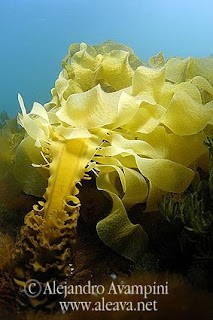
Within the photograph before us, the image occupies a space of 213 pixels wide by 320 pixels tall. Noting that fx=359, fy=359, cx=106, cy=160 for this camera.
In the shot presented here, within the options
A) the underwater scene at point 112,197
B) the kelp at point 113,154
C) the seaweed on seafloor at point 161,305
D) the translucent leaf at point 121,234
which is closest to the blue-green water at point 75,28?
the underwater scene at point 112,197

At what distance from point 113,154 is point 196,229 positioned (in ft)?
1.05

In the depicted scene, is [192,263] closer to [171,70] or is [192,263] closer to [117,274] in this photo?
[117,274]

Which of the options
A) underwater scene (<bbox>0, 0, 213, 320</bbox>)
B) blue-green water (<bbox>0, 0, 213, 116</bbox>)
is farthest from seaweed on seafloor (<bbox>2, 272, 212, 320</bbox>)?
blue-green water (<bbox>0, 0, 213, 116</bbox>)

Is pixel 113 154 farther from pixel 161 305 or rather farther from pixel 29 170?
pixel 161 305

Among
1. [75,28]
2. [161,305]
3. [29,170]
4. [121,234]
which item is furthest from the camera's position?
Result: [75,28]

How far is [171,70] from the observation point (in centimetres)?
129

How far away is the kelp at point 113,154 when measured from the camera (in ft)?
2.92

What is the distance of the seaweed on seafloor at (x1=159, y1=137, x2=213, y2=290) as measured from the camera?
77cm

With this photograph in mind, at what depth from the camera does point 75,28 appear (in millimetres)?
2760

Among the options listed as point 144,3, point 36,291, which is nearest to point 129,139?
point 36,291

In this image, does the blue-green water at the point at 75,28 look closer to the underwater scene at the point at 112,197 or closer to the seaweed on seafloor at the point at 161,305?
the underwater scene at the point at 112,197

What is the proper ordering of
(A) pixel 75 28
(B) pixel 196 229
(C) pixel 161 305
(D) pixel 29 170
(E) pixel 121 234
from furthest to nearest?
(A) pixel 75 28 < (D) pixel 29 170 < (E) pixel 121 234 < (B) pixel 196 229 < (C) pixel 161 305

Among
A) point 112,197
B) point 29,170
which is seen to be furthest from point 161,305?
point 29,170

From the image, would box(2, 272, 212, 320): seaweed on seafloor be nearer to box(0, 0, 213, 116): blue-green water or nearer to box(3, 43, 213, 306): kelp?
box(3, 43, 213, 306): kelp
